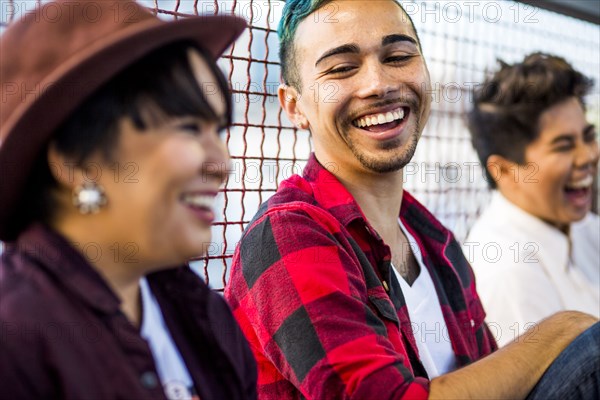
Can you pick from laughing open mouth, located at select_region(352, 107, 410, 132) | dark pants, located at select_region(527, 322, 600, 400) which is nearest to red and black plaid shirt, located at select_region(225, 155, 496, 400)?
laughing open mouth, located at select_region(352, 107, 410, 132)

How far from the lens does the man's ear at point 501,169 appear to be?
2605 mm

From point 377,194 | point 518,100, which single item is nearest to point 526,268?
point 518,100

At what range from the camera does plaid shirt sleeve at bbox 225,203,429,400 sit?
140 cm

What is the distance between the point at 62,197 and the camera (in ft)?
3.30

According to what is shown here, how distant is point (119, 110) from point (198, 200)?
171 mm

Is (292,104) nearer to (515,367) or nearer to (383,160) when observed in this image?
(383,160)

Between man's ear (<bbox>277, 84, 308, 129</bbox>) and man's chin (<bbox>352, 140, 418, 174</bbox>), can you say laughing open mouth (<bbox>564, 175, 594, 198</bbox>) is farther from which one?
man's ear (<bbox>277, 84, 308, 129</bbox>)

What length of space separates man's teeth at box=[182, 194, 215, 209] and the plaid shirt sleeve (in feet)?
1.57

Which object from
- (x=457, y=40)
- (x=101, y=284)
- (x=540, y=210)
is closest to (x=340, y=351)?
(x=101, y=284)

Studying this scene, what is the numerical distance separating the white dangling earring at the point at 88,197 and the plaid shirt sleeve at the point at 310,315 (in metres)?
0.59

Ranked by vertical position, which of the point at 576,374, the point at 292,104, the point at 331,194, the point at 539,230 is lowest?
the point at 576,374

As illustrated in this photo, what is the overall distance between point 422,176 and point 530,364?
64.2 inches

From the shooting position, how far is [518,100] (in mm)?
2605

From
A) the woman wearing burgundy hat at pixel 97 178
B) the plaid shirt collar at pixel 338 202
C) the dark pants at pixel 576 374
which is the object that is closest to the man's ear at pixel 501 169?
the plaid shirt collar at pixel 338 202
